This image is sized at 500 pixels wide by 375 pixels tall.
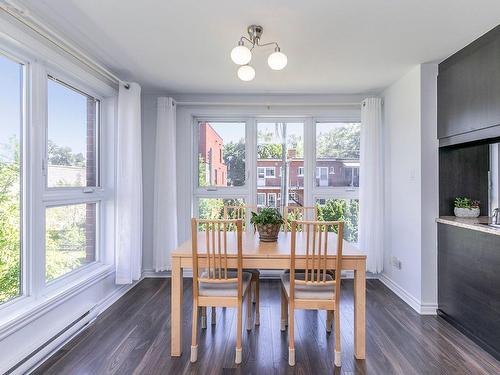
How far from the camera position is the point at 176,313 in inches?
86.7

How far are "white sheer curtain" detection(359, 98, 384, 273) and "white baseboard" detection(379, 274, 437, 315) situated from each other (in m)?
0.21

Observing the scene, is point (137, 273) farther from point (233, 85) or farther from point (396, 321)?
point (396, 321)

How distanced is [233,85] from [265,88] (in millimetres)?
396

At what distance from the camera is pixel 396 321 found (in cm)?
278

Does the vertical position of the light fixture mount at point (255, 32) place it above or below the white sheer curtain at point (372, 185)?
above

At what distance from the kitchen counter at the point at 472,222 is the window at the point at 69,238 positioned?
11.1 feet

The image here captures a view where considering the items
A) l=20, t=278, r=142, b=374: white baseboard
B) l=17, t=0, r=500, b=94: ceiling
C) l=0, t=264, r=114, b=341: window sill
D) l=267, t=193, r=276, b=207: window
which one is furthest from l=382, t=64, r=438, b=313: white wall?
l=0, t=264, r=114, b=341: window sill

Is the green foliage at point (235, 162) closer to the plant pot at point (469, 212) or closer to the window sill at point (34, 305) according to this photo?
the window sill at point (34, 305)

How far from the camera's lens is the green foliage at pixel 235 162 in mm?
4098

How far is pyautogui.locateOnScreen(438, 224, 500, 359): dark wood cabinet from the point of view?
88.0 inches

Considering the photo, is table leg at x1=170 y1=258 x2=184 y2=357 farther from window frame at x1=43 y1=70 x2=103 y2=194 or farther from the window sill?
window frame at x1=43 y1=70 x2=103 y2=194

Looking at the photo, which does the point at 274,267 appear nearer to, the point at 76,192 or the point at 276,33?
the point at 276,33

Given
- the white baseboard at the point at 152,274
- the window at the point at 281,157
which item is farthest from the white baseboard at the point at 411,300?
the white baseboard at the point at 152,274

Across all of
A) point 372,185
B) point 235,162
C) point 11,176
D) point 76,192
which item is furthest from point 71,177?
point 372,185
